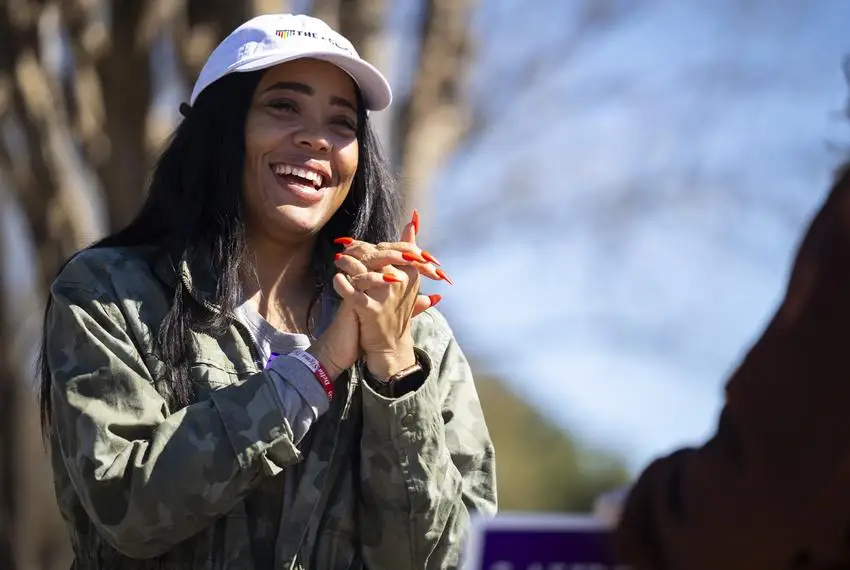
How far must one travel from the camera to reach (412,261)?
303 centimetres

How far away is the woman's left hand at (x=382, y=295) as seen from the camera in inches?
118

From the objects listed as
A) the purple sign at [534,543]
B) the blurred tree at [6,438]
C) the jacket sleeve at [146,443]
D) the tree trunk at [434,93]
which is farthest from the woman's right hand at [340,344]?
the blurred tree at [6,438]

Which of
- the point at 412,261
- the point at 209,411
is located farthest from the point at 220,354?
the point at 412,261

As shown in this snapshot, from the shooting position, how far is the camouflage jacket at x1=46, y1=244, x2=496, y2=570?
2.80 m

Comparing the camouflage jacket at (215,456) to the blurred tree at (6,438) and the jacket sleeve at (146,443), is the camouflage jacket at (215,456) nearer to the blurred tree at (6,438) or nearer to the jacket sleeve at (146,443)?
the jacket sleeve at (146,443)

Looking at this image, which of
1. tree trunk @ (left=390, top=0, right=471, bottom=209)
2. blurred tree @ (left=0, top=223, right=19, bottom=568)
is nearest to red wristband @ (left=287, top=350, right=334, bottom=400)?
tree trunk @ (left=390, top=0, right=471, bottom=209)

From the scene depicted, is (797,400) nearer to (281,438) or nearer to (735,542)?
(735,542)

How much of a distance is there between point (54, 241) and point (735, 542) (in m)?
7.72

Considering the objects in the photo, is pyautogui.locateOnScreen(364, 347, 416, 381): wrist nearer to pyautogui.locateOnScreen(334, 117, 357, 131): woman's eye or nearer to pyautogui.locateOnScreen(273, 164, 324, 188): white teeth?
pyautogui.locateOnScreen(273, 164, 324, 188): white teeth

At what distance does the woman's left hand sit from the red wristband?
4.5 inches

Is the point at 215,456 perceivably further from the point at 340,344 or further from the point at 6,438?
the point at 6,438

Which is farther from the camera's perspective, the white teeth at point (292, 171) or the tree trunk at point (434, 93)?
the tree trunk at point (434, 93)

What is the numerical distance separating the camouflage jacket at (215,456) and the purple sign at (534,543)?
752mm

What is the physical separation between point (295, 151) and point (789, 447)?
1680mm
